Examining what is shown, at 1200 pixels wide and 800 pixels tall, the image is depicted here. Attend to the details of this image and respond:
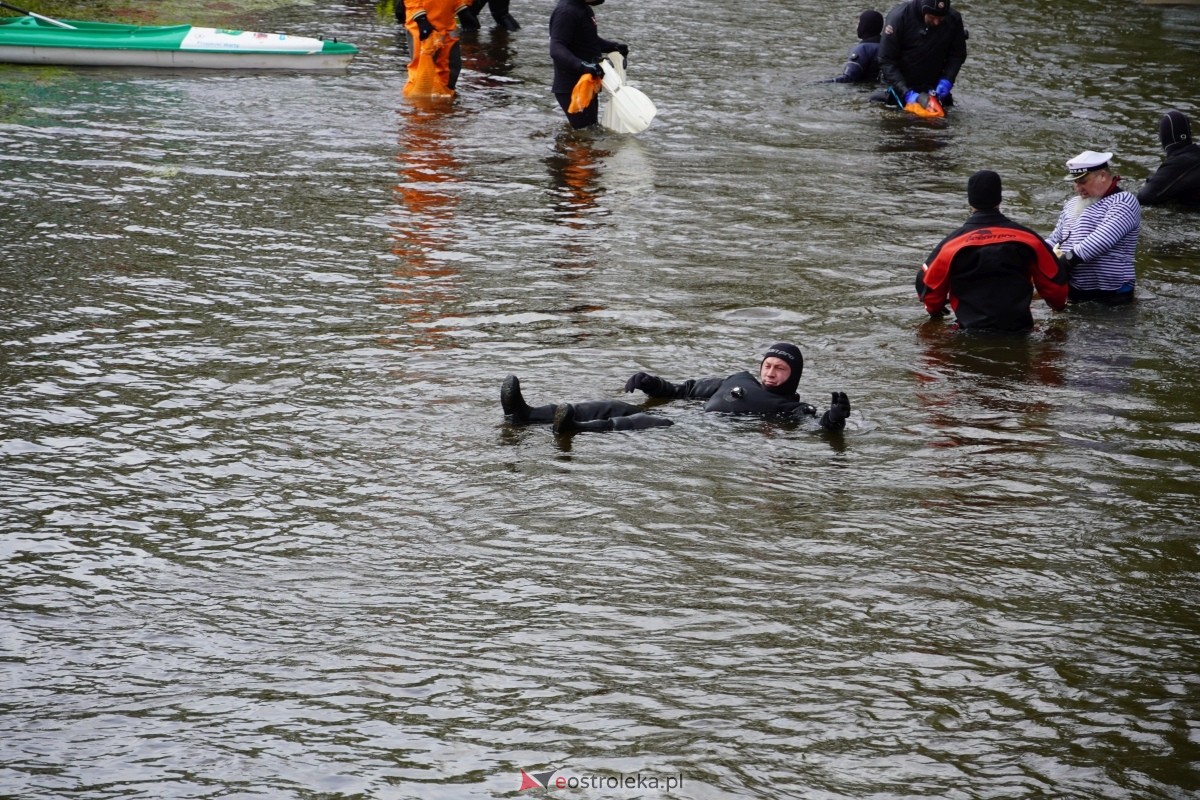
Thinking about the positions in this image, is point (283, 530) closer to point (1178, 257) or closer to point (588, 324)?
point (588, 324)

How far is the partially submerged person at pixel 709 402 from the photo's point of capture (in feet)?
28.1

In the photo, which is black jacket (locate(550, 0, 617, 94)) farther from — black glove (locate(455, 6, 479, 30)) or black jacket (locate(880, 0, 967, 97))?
black glove (locate(455, 6, 479, 30))

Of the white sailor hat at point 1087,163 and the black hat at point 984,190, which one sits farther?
the white sailor hat at point 1087,163

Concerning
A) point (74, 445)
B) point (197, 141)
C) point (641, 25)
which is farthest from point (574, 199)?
point (641, 25)

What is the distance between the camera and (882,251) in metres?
12.7

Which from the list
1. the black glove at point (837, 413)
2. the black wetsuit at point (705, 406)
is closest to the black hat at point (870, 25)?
the black wetsuit at point (705, 406)

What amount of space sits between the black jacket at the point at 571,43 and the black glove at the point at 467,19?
6.90 m

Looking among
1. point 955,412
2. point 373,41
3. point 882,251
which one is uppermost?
point 373,41

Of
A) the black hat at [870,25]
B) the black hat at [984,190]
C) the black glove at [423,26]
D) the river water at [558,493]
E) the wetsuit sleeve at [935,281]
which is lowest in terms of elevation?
the river water at [558,493]

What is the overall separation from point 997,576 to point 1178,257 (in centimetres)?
708

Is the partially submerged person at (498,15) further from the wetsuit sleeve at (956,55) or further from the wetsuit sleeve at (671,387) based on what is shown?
the wetsuit sleeve at (671,387)

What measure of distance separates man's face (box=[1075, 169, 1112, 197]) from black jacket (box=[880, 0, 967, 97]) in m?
7.56

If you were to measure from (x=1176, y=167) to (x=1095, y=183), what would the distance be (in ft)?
10.9

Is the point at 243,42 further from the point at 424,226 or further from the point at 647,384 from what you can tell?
the point at 647,384
